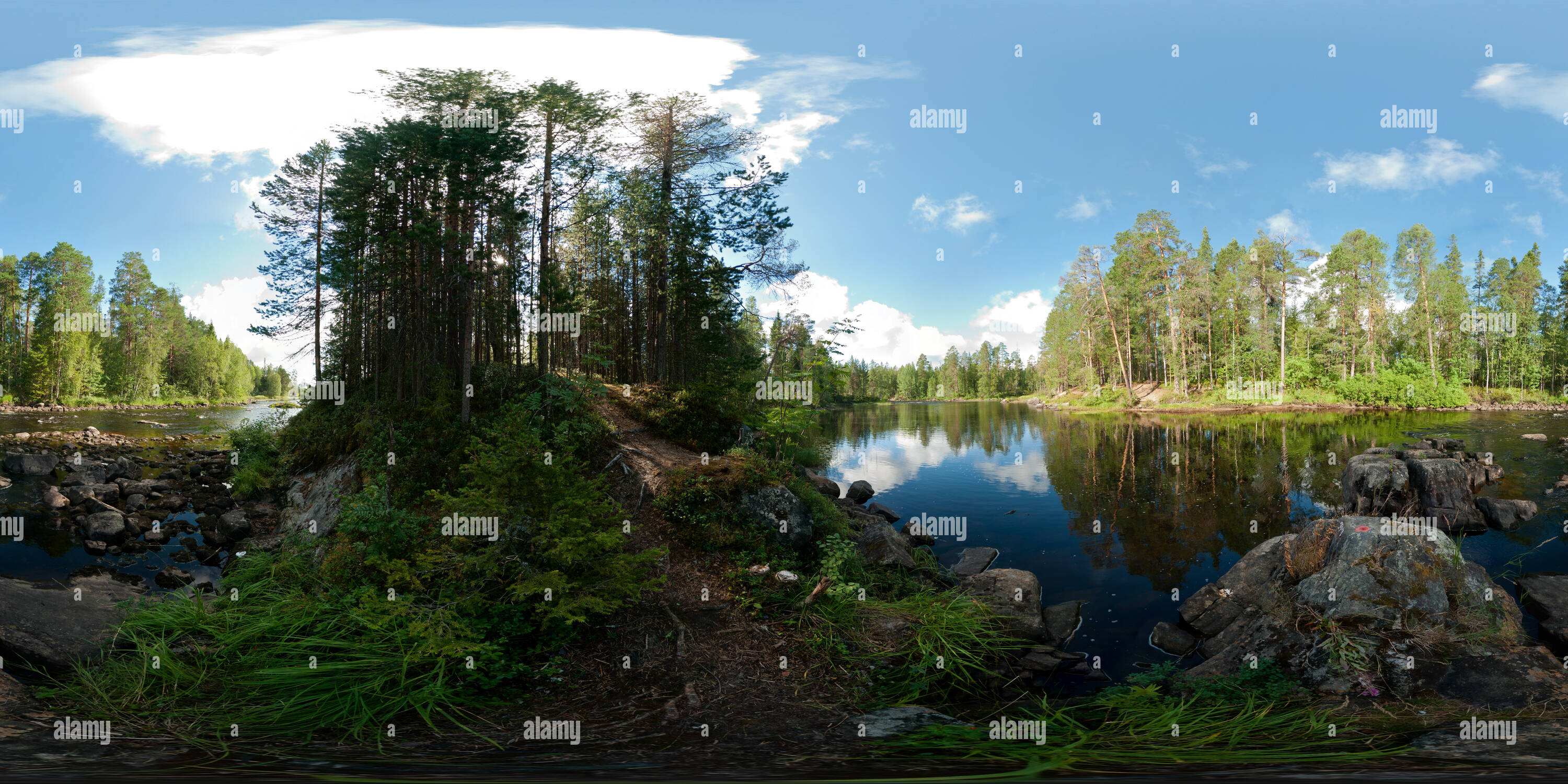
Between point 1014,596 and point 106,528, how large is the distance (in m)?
18.5

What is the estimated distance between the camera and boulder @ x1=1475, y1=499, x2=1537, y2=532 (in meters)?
13.1

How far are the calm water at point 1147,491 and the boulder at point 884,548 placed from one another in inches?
90.5

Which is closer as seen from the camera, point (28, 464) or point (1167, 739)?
point (1167, 739)

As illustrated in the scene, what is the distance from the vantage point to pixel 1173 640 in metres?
8.82

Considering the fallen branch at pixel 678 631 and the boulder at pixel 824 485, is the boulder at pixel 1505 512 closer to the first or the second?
the boulder at pixel 824 485

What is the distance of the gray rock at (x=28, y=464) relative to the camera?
17172 millimetres

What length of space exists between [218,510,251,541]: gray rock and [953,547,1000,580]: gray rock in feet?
49.8

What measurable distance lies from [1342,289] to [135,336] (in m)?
97.5

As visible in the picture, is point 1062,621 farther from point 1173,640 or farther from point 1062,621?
point 1173,640

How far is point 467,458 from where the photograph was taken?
11320mm
